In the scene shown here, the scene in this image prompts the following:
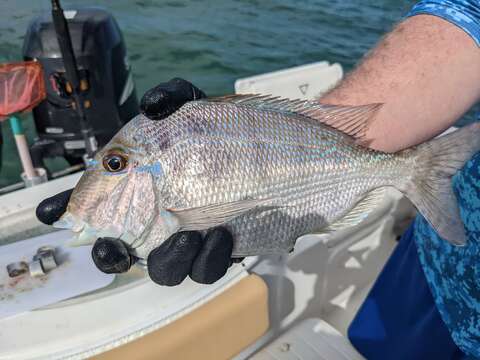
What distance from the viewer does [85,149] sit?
3055 millimetres

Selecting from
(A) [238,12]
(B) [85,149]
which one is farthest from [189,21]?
(B) [85,149]

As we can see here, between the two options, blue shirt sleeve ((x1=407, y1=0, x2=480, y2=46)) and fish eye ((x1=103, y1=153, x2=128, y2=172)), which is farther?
blue shirt sleeve ((x1=407, y1=0, x2=480, y2=46))

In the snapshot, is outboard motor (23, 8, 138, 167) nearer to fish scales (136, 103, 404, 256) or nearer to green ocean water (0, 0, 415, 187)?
fish scales (136, 103, 404, 256)

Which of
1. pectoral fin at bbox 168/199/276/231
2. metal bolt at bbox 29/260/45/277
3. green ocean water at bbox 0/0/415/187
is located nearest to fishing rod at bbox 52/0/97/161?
metal bolt at bbox 29/260/45/277

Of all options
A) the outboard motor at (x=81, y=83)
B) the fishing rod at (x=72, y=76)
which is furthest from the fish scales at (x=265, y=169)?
the outboard motor at (x=81, y=83)

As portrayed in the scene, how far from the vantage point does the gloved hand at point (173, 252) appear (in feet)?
3.74

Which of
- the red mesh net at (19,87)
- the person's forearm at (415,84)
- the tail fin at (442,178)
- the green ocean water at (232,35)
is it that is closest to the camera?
the tail fin at (442,178)

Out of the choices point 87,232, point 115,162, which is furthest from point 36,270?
point 115,162

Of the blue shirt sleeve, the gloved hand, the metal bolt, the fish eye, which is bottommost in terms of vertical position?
the metal bolt

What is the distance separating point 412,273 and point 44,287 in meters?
1.41

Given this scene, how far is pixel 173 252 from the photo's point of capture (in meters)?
1.15

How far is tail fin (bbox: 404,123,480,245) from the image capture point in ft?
4.13

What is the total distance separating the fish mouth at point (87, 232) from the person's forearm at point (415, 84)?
2.68ft

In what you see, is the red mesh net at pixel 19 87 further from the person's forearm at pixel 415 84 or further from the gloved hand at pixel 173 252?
the person's forearm at pixel 415 84
